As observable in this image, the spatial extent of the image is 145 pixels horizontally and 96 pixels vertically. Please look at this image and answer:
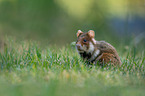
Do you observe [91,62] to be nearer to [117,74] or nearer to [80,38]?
[80,38]

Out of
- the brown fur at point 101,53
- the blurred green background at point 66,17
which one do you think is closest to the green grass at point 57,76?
the brown fur at point 101,53

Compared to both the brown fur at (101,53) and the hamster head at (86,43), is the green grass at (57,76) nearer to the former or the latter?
the brown fur at (101,53)

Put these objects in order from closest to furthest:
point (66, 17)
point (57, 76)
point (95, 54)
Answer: point (57, 76) < point (95, 54) < point (66, 17)

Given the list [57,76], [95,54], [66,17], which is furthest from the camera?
[66,17]

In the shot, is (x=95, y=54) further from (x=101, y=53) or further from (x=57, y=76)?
(x=57, y=76)

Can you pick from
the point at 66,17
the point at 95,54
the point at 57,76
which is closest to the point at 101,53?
the point at 95,54

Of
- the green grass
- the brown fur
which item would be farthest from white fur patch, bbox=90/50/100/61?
the green grass
